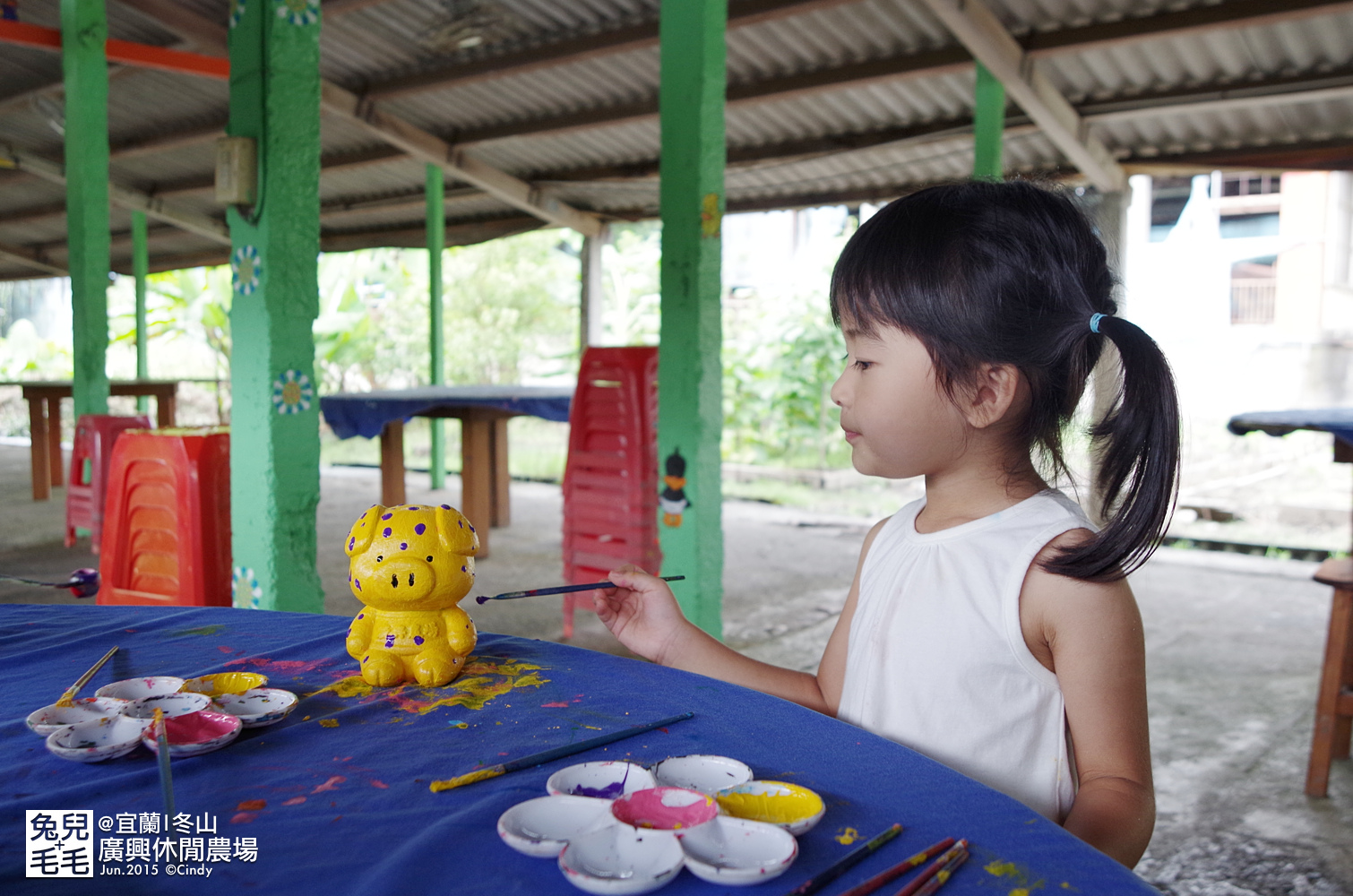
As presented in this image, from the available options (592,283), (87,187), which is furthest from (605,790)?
(592,283)

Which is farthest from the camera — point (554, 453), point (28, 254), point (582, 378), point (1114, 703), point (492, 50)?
point (28, 254)

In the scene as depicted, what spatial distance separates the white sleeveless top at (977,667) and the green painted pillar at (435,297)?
22.8 ft

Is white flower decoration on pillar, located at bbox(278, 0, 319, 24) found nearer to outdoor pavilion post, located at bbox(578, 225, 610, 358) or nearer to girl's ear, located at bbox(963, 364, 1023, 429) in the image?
girl's ear, located at bbox(963, 364, 1023, 429)

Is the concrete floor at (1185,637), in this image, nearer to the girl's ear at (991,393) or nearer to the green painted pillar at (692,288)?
the green painted pillar at (692,288)

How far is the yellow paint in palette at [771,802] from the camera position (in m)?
0.68

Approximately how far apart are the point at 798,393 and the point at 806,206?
1.85 metres

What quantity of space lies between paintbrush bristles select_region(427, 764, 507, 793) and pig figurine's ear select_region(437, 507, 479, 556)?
0.31 metres

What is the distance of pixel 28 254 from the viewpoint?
12516 mm

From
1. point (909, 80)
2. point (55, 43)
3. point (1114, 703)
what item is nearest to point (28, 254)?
point (55, 43)

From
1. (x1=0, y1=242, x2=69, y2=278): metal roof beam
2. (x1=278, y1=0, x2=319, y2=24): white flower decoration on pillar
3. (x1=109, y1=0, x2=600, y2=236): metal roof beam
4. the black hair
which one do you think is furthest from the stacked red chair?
(x1=0, y1=242, x2=69, y2=278): metal roof beam

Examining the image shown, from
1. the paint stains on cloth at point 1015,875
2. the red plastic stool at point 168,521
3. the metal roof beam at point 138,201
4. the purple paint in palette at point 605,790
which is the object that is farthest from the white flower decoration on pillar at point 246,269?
the metal roof beam at point 138,201

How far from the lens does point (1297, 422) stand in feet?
9.30

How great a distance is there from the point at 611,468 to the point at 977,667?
2803 millimetres

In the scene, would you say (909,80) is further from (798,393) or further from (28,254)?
(28,254)
